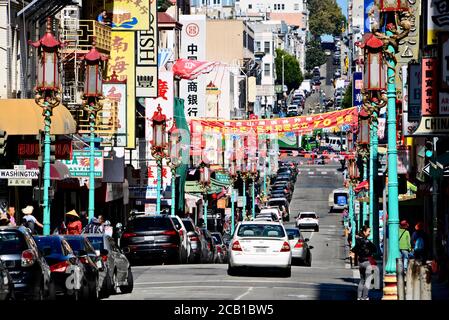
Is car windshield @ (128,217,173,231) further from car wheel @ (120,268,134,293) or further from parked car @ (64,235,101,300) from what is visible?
parked car @ (64,235,101,300)

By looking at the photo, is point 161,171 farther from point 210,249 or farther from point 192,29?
point 192,29

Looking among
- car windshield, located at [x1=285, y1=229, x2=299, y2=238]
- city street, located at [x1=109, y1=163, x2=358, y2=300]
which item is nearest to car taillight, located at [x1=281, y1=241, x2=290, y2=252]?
city street, located at [x1=109, y1=163, x2=358, y2=300]

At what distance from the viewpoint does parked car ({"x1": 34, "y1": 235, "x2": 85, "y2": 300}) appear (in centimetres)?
2609

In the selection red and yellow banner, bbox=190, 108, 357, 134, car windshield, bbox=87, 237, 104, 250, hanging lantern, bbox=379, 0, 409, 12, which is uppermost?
hanging lantern, bbox=379, 0, 409, 12

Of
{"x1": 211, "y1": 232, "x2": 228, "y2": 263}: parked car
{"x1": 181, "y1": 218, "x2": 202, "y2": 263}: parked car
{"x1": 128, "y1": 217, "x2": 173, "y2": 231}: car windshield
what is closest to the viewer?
{"x1": 128, "y1": 217, "x2": 173, "y2": 231}: car windshield

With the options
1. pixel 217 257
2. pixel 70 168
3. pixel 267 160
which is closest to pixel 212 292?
pixel 70 168

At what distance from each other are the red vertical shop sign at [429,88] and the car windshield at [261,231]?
31.4ft

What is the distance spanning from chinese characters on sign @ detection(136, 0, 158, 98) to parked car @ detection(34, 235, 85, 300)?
37.0 metres

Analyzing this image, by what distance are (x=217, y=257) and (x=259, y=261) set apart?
687 inches

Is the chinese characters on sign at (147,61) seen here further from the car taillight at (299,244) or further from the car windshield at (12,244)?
the car windshield at (12,244)

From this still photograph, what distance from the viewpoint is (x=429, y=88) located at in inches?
1124

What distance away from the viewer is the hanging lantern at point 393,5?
26.4 metres

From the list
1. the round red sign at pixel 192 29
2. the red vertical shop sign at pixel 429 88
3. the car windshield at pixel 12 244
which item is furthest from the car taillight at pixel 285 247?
the round red sign at pixel 192 29
